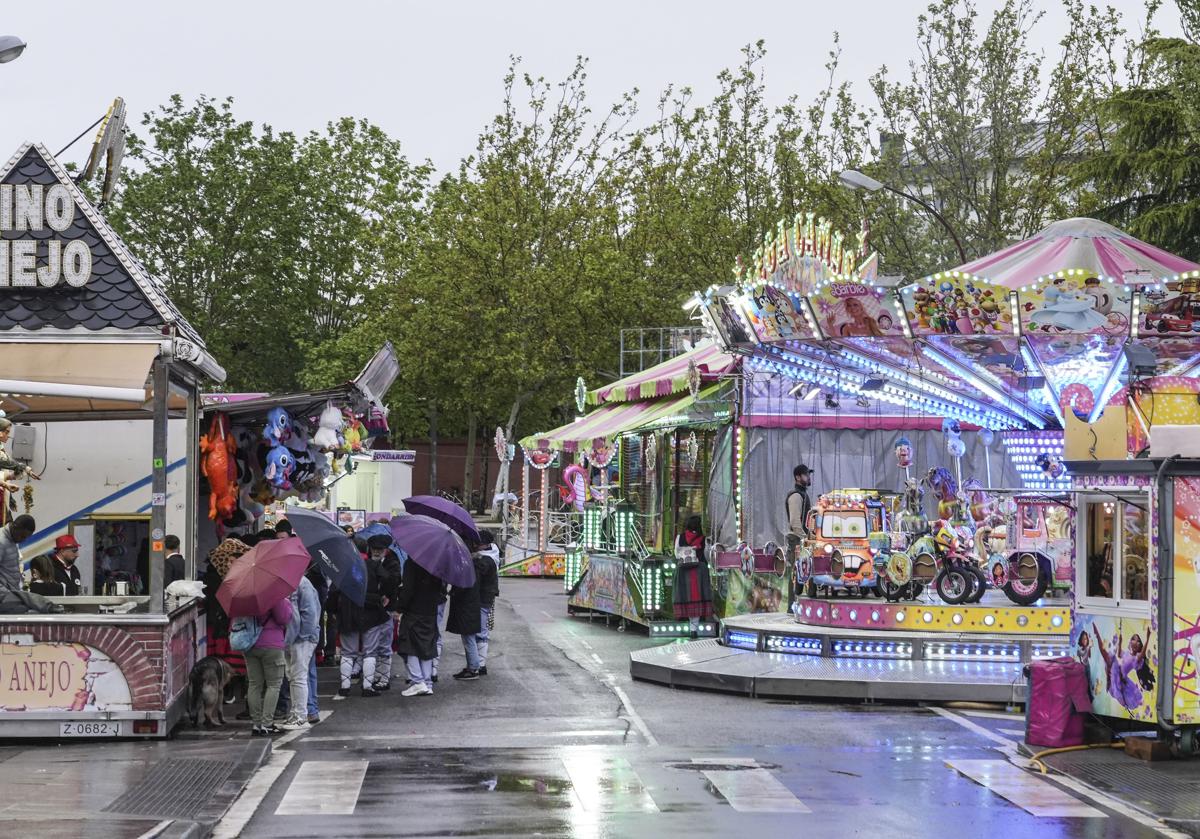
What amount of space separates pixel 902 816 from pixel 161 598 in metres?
6.54

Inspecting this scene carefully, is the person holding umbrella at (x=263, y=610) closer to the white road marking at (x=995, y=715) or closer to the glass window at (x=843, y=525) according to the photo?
the white road marking at (x=995, y=715)

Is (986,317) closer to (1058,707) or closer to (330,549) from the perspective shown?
(1058,707)

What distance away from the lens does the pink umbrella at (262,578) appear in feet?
45.9

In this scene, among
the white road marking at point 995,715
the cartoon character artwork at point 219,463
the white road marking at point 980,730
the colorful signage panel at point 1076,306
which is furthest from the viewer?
the cartoon character artwork at point 219,463

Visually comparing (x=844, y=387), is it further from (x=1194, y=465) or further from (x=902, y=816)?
(x=902, y=816)

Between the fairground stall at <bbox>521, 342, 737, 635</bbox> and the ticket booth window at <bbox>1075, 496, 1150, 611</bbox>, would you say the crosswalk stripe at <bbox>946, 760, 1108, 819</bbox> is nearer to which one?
the ticket booth window at <bbox>1075, 496, 1150, 611</bbox>

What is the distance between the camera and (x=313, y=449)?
65.8 feet

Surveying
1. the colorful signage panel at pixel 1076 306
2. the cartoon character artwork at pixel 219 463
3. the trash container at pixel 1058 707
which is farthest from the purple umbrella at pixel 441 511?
the trash container at pixel 1058 707

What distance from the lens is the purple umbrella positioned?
18.8m

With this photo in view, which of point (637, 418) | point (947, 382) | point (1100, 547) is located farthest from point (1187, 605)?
point (637, 418)

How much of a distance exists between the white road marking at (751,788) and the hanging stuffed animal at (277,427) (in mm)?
7734

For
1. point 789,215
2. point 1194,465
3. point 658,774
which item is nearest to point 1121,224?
point 789,215

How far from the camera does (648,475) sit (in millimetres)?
30109

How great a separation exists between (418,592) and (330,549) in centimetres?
219
